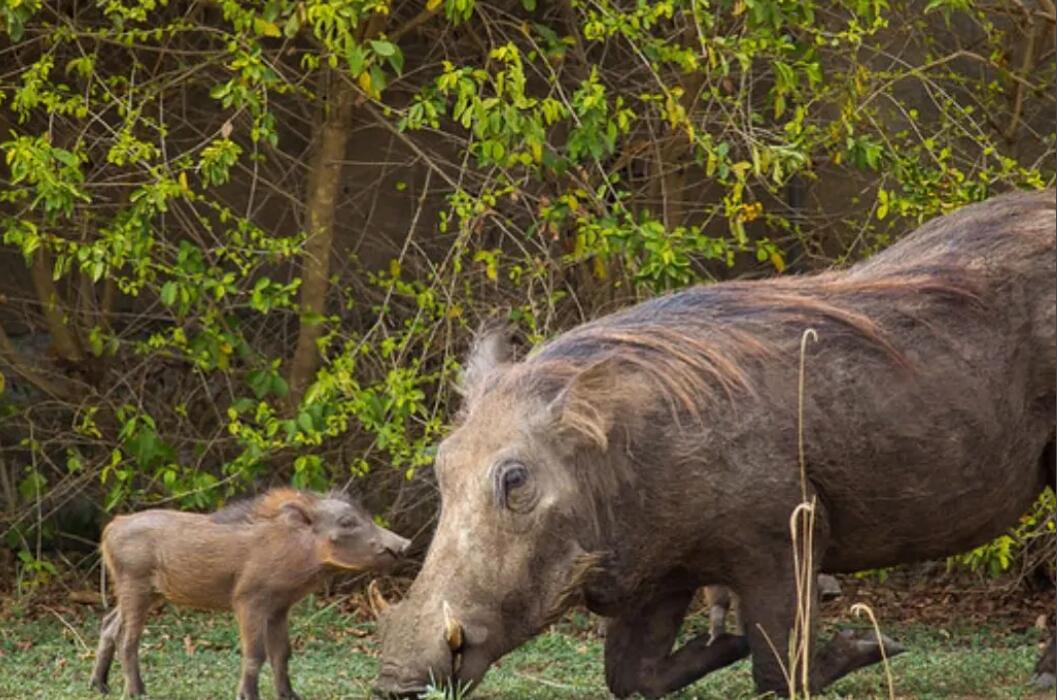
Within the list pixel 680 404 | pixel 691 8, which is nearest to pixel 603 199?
pixel 691 8

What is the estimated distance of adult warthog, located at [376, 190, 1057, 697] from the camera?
6090mm

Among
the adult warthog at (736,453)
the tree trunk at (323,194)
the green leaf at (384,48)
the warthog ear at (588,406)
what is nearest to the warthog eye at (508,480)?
the adult warthog at (736,453)

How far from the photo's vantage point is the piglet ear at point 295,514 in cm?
689

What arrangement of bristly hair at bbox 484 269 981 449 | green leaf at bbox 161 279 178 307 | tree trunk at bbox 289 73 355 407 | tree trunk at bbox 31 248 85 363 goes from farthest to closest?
tree trunk at bbox 31 248 85 363 < tree trunk at bbox 289 73 355 407 < green leaf at bbox 161 279 178 307 < bristly hair at bbox 484 269 981 449

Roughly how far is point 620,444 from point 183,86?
3.75 meters

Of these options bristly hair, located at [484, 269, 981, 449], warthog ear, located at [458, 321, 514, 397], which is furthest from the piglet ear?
bristly hair, located at [484, 269, 981, 449]

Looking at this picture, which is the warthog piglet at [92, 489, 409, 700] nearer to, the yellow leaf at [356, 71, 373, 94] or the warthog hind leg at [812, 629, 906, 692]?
the warthog hind leg at [812, 629, 906, 692]

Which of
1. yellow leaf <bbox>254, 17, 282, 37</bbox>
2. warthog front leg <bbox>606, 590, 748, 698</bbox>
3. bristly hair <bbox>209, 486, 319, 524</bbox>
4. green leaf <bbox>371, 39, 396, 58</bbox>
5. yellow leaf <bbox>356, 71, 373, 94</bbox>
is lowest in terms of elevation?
warthog front leg <bbox>606, 590, 748, 698</bbox>

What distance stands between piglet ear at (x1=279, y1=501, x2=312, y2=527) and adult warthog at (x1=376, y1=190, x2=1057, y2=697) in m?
0.69

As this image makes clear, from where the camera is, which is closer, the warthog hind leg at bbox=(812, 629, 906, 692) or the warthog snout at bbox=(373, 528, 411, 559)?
the warthog hind leg at bbox=(812, 629, 906, 692)

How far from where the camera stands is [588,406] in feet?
20.3

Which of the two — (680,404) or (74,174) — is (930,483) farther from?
(74,174)

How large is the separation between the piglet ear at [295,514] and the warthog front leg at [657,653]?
3.32ft

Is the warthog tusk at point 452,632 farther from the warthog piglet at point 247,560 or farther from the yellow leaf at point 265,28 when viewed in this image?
the yellow leaf at point 265,28
